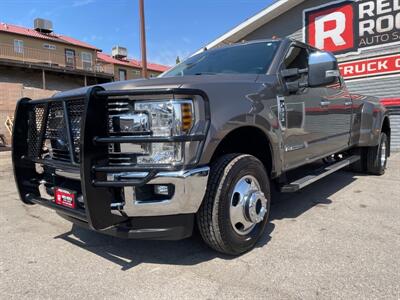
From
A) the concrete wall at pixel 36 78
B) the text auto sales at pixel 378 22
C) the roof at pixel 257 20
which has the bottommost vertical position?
the text auto sales at pixel 378 22

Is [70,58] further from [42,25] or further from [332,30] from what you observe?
[332,30]

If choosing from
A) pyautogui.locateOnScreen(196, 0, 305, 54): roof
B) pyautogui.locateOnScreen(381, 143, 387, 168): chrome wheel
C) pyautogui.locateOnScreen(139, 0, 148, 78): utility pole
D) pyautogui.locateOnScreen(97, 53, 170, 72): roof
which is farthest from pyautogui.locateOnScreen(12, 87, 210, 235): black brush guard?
A: pyautogui.locateOnScreen(97, 53, 170, 72): roof

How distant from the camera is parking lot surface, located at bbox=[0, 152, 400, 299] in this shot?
251 centimetres

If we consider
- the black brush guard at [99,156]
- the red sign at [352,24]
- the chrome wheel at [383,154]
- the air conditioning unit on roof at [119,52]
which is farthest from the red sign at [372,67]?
the air conditioning unit on roof at [119,52]

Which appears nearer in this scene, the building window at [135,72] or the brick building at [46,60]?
the brick building at [46,60]

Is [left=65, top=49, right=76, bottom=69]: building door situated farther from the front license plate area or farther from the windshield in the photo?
the front license plate area

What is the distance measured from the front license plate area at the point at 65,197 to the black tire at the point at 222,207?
0.96 meters

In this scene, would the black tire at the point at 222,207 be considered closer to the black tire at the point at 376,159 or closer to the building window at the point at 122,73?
the black tire at the point at 376,159

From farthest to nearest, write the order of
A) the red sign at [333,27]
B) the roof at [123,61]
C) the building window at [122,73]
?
1. the building window at [122,73]
2. the roof at [123,61]
3. the red sign at [333,27]

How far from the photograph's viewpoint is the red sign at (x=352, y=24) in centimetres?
952

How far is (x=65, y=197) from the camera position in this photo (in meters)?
2.87

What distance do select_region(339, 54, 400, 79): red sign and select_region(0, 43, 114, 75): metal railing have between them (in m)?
25.6

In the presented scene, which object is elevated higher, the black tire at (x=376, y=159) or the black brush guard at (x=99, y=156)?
the black brush guard at (x=99, y=156)

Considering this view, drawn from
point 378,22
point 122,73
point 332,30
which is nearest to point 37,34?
point 122,73
